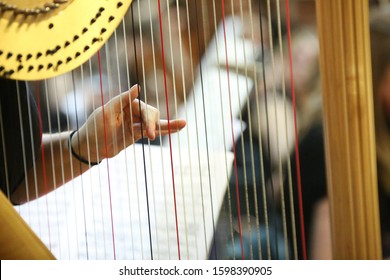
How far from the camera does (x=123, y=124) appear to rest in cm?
124

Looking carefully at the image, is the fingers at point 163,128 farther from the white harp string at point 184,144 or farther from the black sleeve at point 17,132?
the black sleeve at point 17,132

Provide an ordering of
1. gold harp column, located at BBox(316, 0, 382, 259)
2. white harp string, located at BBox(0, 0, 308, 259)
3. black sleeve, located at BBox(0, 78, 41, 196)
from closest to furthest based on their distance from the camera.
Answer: gold harp column, located at BBox(316, 0, 382, 259)
white harp string, located at BBox(0, 0, 308, 259)
black sleeve, located at BBox(0, 78, 41, 196)

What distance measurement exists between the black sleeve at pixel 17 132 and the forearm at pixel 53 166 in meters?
0.01

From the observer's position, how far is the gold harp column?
1.01 meters

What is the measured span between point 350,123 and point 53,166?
589 mm

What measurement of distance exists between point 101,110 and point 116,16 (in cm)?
19

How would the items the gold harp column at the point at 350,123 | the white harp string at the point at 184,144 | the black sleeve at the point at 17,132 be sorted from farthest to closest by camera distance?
the black sleeve at the point at 17,132 < the white harp string at the point at 184,144 < the gold harp column at the point at 350,123

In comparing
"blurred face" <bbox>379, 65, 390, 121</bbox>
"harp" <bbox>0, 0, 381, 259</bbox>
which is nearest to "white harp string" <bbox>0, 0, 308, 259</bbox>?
"harp" <bbox>0, 0, 381, 259</bbox>

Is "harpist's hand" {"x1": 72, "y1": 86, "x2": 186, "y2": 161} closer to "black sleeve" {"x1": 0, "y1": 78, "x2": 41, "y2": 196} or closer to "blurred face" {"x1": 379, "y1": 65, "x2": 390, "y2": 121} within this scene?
"black sleeve" {"x1": 0, "y1": 78, "x2": 41, "y2": 196}

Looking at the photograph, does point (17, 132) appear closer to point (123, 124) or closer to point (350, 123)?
point (123, 124)

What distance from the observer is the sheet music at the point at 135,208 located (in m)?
1.20

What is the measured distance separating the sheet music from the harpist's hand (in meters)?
0.02

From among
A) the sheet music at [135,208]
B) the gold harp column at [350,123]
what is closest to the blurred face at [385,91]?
the gold harp column at [350,123]
